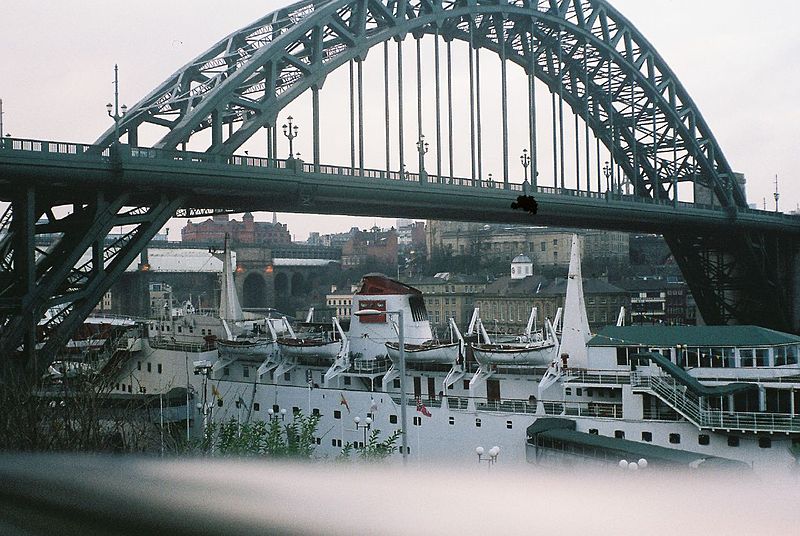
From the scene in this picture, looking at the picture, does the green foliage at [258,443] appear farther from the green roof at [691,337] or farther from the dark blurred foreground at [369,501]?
the dark blurred foreground at [369,501]

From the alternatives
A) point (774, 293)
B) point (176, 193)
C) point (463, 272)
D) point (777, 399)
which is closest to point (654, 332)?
point (777, 399)

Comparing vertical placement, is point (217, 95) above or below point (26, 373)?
above

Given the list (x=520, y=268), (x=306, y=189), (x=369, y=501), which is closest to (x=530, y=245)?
(x=520, y=268)

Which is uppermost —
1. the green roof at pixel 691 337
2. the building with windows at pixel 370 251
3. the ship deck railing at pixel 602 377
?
the building with windows at pixel 370 251

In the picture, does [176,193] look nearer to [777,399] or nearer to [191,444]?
[191,444]

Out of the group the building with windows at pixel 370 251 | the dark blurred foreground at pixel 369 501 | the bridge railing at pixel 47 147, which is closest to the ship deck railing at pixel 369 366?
the bridge railing at pixel 47 147

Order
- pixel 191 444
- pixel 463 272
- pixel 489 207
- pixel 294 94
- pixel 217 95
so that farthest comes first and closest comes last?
pixel 463 272 → pixel 489 207 → pixel 294 94 → pixel 217 95 → pixel 191 444

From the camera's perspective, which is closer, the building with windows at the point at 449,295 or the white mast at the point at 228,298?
the white mast at the point at 228,298

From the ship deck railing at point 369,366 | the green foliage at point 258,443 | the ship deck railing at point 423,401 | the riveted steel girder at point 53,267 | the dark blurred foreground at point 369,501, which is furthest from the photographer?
the ship deck railing at point 369,366
